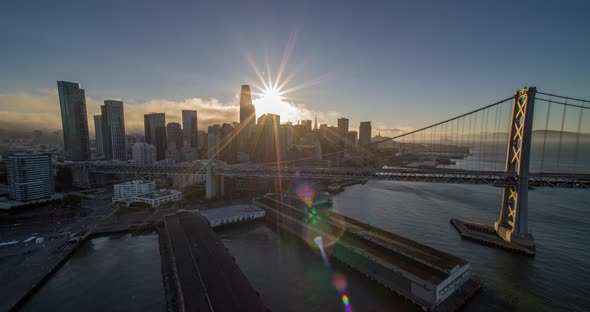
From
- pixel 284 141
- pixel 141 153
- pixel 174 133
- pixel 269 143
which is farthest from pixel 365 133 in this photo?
pixel 141 153

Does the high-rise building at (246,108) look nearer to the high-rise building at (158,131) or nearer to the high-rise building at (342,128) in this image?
the high-rise building at (158,131)

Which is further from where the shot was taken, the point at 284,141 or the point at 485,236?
the point at 284,141

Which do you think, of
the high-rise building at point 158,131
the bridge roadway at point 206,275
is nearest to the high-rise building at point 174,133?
the high-rise building at point 158,131

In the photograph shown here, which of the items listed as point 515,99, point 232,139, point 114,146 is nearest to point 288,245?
point 515,99

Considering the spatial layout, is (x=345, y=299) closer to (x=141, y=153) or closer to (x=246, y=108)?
(x=141, y=153)

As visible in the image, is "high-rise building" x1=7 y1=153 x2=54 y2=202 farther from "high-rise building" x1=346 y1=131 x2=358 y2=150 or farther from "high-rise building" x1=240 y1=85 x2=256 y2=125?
"high-rise building" x1=346 y1=131 x2=358 y2=150

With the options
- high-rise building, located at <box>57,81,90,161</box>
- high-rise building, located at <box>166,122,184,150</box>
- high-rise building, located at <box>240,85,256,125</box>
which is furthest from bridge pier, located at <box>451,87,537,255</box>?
high-rise building, located at <box>166,122,184,150</box>
